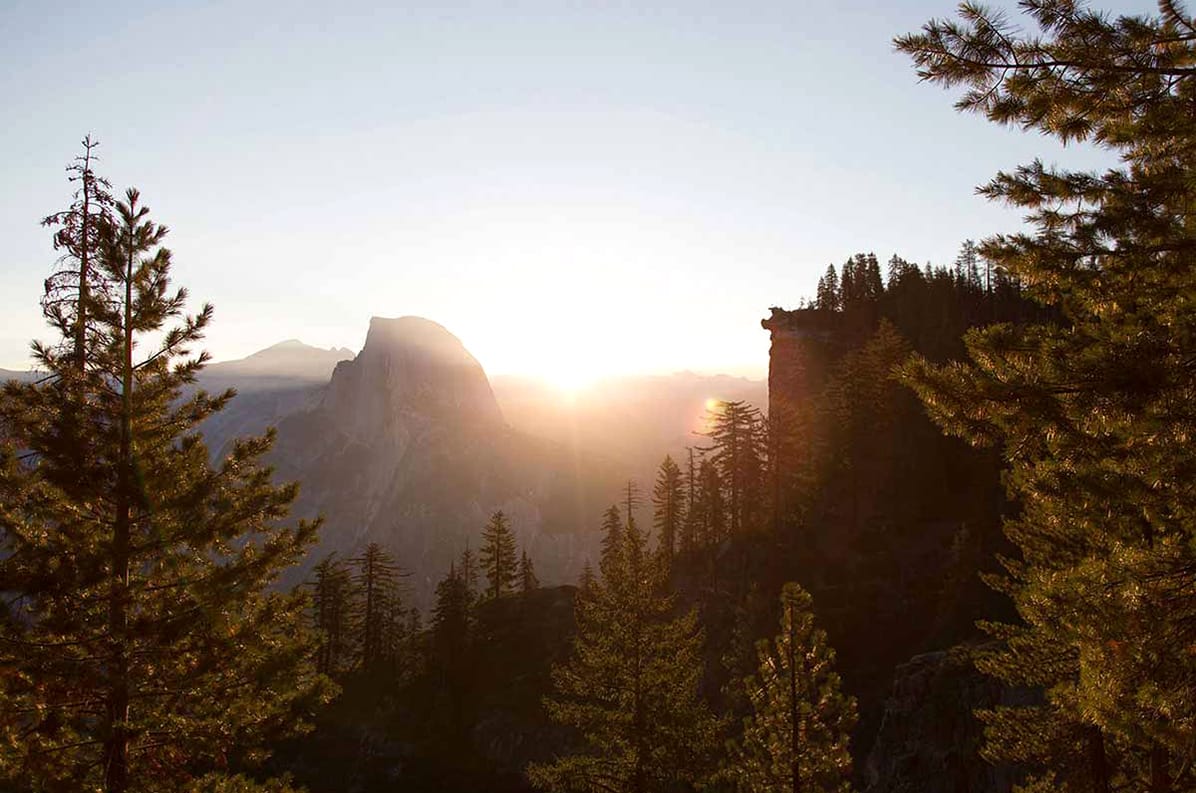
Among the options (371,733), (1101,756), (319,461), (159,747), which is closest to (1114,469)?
(1101,756)

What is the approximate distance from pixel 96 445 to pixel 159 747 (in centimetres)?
453

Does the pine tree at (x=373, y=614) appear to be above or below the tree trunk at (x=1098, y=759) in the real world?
below

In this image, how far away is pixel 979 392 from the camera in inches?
Answer: 242

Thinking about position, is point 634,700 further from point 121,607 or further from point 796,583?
point 121,607

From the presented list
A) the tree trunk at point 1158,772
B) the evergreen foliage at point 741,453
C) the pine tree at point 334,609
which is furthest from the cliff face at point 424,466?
the tree trunk at point 1158,772

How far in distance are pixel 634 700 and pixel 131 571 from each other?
11685mm

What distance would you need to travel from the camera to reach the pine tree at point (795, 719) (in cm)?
1666

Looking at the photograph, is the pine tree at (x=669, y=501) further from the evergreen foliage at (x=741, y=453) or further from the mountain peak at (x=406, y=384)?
the mountain peak at (x=406, y=384)

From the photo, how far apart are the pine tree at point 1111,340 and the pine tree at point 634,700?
1229 cm

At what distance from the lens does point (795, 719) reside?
17.0 metres

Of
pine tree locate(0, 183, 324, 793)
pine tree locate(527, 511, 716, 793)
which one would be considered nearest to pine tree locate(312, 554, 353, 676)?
pine tree locate(527, 511, 716, 793)

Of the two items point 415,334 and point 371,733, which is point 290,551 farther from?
point 415,334

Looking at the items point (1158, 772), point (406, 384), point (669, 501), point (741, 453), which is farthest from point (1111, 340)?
point (406, 384)

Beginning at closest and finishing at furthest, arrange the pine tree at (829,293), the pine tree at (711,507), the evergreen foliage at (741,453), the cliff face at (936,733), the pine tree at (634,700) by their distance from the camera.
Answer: the pine tree at (634,700), the cliff face at (936,733), the evergreen foliage at (741,453), the pine tree at (711,507), the pine tree at (829,293)
